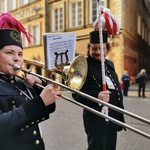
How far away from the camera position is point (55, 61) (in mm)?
1722

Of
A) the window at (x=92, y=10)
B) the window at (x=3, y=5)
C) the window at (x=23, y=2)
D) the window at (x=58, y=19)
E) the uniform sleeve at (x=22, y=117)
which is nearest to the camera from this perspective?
the uniform sleeve at (x=22, y=117)

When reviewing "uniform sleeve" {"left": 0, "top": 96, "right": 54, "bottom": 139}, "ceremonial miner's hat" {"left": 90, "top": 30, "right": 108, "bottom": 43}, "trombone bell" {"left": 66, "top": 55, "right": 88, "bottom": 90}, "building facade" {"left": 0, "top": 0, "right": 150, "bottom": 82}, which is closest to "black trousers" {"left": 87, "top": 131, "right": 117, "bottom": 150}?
"trombone bell" {"left": 66, "top": 55, "right": 88, "bottom": 90}

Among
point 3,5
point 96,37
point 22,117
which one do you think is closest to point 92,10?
point 3,5

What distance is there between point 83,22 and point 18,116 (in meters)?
16.5

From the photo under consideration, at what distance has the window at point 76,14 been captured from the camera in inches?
708

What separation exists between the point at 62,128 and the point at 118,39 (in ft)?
37.0

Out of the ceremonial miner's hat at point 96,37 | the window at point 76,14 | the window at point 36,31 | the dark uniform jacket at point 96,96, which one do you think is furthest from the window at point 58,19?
the dark uniform jacket at point 96,96

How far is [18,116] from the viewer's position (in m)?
1.42

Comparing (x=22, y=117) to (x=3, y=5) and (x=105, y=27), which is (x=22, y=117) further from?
(x=3, y=5)

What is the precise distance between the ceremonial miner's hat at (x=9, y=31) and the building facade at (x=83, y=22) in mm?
12484

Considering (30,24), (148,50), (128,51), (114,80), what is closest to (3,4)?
(30,24)

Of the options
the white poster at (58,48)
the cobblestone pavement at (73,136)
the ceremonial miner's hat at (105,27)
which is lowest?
the cobblestone pavement at (73,136)

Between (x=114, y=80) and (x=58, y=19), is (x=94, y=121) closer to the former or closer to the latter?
(x=114, y=80)

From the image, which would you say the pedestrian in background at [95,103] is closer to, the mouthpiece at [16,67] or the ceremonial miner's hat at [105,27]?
the ceremonial miner's hat at [105,27]
